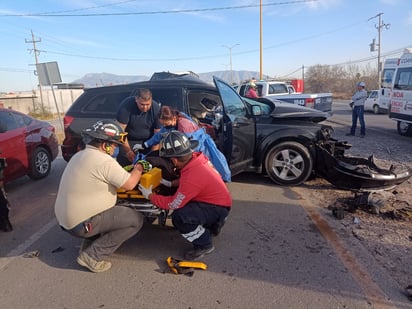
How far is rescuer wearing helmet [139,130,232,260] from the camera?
10.1 feet

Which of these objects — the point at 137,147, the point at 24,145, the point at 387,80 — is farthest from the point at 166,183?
the point at 387,80

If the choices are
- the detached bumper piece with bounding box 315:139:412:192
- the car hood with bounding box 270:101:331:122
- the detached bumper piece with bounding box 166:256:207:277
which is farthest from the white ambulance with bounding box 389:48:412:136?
the detached bumper piece with bounding box 166:256:207:277

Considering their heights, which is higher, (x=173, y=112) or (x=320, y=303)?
(x=173, y=112)

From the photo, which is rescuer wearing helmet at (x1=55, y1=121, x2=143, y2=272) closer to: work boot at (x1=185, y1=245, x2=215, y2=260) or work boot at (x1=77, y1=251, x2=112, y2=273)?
work boot at (x1=77, y1=251, x2=112, y2=273)

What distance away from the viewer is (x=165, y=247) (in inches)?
141

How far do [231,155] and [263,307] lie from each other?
2.79 m

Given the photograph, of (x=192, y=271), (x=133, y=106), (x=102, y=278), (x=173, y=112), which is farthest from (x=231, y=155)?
(x=102, y=278)

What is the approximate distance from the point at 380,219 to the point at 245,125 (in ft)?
7.55

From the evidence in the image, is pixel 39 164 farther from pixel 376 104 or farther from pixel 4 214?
pixel 376 104

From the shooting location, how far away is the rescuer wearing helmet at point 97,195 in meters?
2.87

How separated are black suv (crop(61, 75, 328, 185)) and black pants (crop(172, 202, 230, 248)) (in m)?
1.87

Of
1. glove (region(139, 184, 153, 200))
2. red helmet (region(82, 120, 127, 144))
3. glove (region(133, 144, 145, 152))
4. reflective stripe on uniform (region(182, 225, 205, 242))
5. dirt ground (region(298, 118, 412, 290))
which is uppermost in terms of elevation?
red helmet (region(82, 120, 127, 144))

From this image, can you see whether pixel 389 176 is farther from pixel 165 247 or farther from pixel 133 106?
pixel 133 106

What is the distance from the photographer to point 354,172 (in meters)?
4.77
